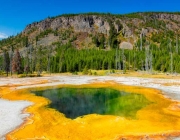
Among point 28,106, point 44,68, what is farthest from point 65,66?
point 28,106

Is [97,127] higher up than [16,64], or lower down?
lower down

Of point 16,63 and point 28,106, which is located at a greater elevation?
point 16,63

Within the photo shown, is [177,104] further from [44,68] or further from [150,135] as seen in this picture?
[44,68]

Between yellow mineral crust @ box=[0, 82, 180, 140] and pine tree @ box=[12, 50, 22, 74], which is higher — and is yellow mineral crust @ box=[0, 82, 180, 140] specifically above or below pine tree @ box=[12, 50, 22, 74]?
below

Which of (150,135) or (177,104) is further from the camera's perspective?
(177,104)

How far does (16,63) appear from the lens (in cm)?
15000

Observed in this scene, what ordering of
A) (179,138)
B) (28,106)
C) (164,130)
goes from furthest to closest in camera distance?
(28,106) → (164,130) → (179,138)

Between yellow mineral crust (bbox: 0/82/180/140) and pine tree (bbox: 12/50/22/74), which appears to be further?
pine tree (bbox: 12/50/22/74)

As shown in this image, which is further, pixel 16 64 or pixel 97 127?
pixel 16 64

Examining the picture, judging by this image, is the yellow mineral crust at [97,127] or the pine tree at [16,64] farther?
the pine tree at [16,64]

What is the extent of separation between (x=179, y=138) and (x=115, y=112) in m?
16.8

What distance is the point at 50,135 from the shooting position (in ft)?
101

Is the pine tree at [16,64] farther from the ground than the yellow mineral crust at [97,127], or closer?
farther from the ground

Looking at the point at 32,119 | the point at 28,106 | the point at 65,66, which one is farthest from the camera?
the point at 65,66
